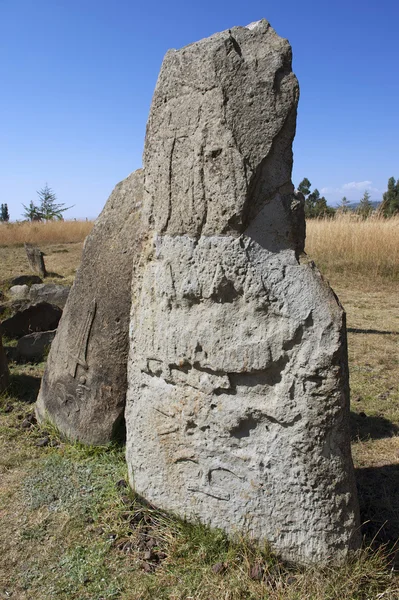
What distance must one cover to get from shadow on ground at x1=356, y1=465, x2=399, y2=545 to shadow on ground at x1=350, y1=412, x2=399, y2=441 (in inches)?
16.6

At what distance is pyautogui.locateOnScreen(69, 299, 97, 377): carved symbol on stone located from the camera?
3168 millimetres

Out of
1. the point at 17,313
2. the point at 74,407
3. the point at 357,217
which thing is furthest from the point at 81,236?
the point at 74,407

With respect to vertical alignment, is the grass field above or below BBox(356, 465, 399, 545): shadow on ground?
above

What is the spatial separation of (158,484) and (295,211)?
135 cm

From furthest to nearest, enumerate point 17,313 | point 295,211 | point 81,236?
point 81,236
point 17,313
point 295,211

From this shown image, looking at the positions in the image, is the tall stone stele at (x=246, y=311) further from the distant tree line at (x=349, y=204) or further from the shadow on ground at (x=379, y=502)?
the distant tree line at (x=349, y=204)

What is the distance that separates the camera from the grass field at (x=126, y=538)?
209cm

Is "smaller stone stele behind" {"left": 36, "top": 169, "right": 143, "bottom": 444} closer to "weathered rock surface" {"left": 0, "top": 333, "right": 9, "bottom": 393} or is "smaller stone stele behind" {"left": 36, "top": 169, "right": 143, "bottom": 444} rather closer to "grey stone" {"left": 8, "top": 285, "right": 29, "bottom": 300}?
"weathered rock surface" {"left": 0, "top": 333, "right": 9, "bottom": 393}

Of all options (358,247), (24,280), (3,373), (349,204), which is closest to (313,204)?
(349,204)

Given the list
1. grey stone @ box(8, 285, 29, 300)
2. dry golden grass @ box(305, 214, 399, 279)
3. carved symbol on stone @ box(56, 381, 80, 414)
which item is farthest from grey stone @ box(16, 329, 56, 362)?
dry golden grass @ box(305, 214, 399, 279)

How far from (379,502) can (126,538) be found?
48.8 inches

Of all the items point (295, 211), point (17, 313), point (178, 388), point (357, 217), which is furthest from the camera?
point (357, 217)

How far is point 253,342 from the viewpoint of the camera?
214 cm

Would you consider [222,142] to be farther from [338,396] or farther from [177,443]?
[177,443]
